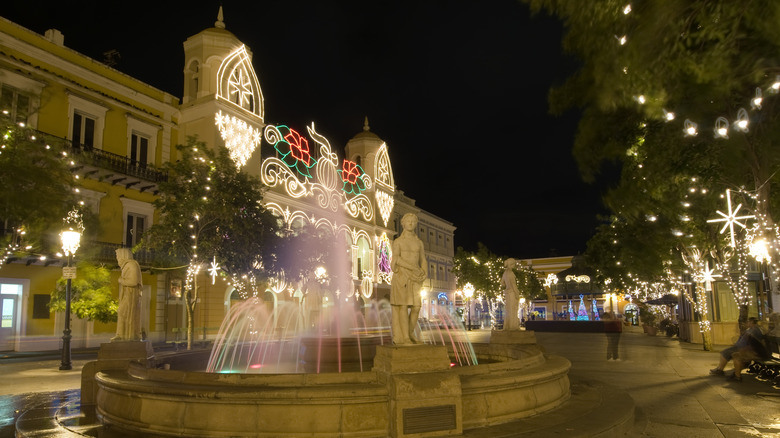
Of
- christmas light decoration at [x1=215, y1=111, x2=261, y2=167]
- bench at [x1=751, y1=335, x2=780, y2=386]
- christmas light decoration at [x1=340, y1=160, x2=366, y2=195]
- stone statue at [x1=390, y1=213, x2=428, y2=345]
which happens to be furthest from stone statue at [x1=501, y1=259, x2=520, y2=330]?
christmas light decoration at [x1=340, y1=160, x2=366, y2=195]

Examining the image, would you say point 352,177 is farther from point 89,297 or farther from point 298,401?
point 298,401

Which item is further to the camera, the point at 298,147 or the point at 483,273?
the point at 483,273

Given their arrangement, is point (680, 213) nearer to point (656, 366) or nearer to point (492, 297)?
point (656, 366)

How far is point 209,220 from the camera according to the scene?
2181cm

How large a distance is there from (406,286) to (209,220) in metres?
16.3

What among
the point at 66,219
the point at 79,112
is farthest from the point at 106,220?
the point at 66,219

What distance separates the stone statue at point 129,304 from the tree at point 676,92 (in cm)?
853

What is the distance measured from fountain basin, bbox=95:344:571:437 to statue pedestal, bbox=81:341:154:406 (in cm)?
154

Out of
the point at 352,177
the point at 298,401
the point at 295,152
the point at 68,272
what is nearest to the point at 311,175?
the point at 295,152

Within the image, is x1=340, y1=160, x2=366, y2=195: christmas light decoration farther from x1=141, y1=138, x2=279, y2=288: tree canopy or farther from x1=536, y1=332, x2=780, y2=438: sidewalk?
x1=536, y1=332, x2=780, y2=438: sidewalk

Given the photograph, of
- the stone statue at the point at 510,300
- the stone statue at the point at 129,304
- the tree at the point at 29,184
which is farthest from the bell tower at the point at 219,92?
the stone statue at the point at 510,300

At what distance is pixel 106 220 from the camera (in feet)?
82.7

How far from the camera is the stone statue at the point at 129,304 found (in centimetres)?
1034

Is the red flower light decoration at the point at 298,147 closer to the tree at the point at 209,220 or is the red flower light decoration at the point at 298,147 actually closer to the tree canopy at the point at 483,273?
the tree at the point at 209,220
